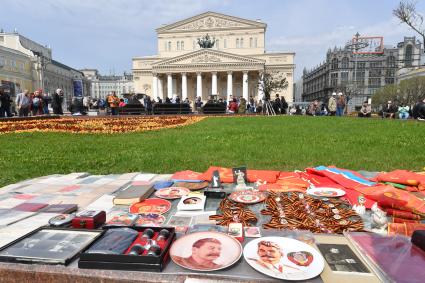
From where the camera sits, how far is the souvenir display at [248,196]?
251 cm

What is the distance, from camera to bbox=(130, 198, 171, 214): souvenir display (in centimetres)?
236

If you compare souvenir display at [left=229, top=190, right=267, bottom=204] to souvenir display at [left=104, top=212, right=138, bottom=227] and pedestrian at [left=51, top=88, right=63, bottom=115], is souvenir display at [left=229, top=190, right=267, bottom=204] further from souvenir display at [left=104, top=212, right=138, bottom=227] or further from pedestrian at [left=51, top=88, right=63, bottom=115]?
pedestrian at [left=51, top=88, right=63, bottom=115]

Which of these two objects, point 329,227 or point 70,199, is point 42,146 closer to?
point 70,199

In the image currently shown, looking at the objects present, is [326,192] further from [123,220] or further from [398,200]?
[123,220]

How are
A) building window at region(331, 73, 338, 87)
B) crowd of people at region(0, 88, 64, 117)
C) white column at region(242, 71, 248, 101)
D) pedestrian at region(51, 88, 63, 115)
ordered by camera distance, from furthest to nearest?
building window at region(331, 73, 338, 87)
white column at region(242, 71, 248, 101)
pedestrian at region(51, 88, 63, 115)
crowd of people at region(0, 88, 64, 117)

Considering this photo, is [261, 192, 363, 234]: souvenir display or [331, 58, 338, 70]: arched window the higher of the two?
[331, 58, 338, 70]: arched window

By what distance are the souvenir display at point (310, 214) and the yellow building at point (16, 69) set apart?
6126cm

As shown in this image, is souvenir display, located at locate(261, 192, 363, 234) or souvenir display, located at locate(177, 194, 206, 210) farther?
souvenir display, located at locate(177, 194, 206, 210)

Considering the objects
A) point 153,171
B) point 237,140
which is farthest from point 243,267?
point 237,140

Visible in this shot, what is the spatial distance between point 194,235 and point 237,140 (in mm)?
5211

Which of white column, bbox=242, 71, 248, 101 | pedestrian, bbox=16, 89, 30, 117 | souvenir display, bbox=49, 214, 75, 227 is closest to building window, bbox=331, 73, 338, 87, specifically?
white column, bbox=242, 71, 248, 101

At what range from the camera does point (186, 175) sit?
346 cm

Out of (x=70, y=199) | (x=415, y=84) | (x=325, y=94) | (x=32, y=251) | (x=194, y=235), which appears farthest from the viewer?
(x=325, y=94)

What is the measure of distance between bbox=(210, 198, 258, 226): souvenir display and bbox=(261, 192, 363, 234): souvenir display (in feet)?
0.44
